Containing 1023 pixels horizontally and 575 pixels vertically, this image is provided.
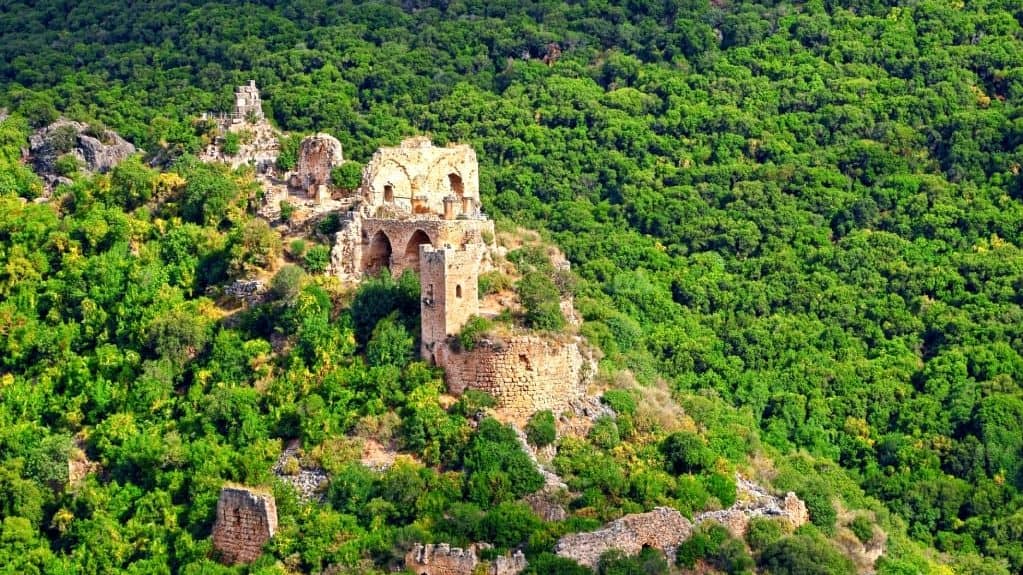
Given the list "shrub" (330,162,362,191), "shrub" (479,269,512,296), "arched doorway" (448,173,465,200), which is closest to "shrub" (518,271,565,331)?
"shrub" (479,269,512,296)

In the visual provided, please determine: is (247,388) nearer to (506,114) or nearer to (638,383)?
(638,383)

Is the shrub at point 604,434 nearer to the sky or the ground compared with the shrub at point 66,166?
nearer to the ground

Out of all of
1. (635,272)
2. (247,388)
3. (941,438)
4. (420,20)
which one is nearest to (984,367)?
(941,438)

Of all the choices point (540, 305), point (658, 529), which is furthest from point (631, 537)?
point (540, 305)

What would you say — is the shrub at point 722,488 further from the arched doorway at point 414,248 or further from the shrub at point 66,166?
the shrub at point 66,166

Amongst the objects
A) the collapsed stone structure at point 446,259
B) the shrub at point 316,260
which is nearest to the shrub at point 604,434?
the collapsed stone structure at point 446,259

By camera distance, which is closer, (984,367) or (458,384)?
(458,384)
